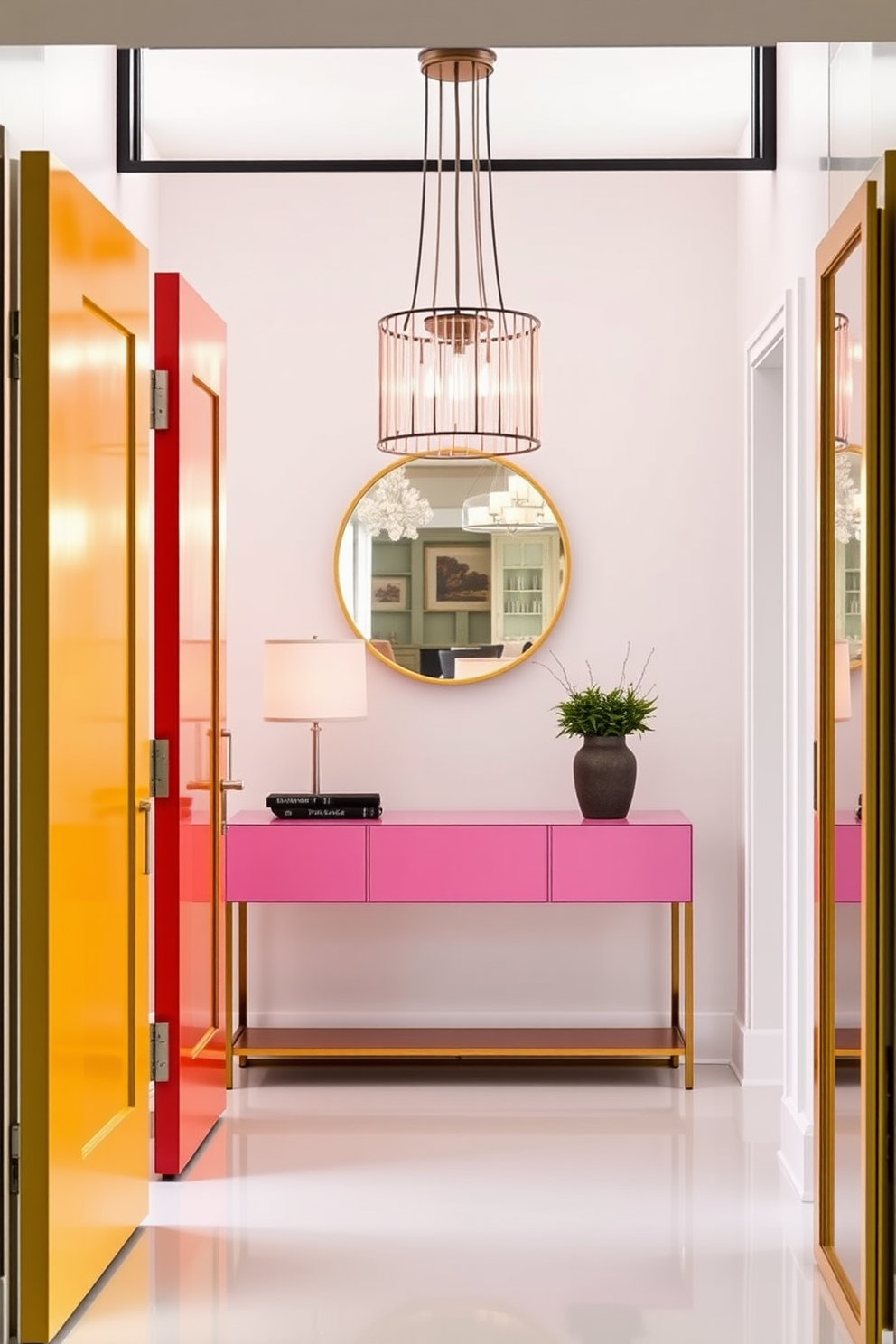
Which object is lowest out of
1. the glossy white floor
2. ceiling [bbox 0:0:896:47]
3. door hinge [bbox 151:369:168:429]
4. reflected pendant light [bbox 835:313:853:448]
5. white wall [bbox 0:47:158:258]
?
the glossy white floor

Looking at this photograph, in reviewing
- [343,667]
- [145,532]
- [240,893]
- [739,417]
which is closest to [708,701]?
[739,417]

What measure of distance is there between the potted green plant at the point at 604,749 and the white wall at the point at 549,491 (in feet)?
1.20

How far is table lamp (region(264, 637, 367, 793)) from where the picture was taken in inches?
189

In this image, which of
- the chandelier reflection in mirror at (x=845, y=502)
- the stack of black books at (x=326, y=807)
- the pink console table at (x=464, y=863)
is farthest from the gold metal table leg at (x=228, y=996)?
the chandelier reflection in mirror at (x=845, y=502)

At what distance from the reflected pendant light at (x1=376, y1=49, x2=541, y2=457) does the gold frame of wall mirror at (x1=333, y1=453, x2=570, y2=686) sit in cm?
17

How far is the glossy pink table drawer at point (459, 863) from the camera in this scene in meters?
4.73

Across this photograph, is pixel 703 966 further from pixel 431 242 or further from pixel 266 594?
pixel 431 242

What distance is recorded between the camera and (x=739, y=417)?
5.11 meters

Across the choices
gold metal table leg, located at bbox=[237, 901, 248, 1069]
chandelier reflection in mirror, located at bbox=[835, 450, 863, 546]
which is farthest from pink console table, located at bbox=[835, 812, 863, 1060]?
gold metal table leg, located at bbox=[237, 901, 248, 1069]

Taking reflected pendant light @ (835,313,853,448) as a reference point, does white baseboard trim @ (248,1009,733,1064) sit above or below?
below

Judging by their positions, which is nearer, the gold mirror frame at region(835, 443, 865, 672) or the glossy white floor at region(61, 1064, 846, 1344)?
the gold mirror frame at region(835, 443, 865, 672)

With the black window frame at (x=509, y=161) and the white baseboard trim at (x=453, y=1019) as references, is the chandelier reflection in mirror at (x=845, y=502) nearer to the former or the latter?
the black window frame at (x=509, y=161)

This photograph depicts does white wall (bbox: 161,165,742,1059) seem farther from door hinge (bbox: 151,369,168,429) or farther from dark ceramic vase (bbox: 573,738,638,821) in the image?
door hinge (bbox: 151,369,168,429)

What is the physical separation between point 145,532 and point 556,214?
2471 mm
